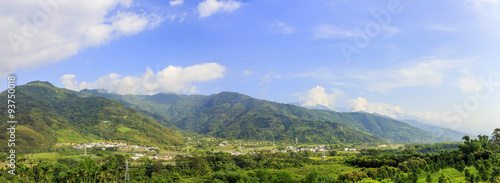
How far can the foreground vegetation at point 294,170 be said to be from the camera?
4372cm

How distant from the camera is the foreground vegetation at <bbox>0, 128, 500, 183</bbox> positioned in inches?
1721

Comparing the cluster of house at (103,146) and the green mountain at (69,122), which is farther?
the cluster of house at (103,146)

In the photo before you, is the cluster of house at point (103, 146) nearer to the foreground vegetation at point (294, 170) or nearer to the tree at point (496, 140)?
the foreground vegetation at point (294, 170)

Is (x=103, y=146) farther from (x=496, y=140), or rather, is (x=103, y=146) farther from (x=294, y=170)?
(x=496, y=140)

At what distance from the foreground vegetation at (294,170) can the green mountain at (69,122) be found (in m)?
20.4

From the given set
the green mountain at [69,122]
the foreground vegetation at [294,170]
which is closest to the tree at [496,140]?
the foreground vegetation at [294,170]

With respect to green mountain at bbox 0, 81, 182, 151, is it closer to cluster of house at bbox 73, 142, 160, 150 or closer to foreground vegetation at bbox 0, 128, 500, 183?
cluster of house at bbox 73, 142, 160, 150

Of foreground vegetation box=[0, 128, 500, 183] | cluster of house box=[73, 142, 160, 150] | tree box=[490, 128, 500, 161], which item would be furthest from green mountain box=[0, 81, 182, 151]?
tree box=[490, 128, 500, 161]

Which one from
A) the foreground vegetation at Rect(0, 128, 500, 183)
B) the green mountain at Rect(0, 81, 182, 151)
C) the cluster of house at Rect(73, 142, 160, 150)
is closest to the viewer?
the foreground vegetation at Rect(0, 128, 500, 183)

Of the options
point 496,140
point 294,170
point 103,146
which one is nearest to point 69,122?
point 103,146

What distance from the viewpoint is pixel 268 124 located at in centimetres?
19500

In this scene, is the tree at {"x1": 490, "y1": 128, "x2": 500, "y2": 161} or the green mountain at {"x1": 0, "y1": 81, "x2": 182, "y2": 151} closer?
the tree at {"x1": 490, "y1": 128, "x2": 500, "y2": 161}

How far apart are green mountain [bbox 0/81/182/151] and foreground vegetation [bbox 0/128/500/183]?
20.4m

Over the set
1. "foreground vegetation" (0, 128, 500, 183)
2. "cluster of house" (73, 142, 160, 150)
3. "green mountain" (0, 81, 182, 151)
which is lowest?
"foreground vegetation" (0, 128, 500, 183)
